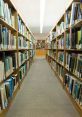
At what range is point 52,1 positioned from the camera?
443 cm

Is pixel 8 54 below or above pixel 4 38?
below

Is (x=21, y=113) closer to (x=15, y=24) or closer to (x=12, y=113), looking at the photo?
(x=12, y=113)

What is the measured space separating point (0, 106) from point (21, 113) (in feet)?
1.45

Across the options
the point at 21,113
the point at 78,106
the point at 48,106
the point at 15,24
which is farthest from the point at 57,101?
the point at 15,24

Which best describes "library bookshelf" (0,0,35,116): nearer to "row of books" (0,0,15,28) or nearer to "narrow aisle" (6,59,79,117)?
"row of books" (0,0,15,28)

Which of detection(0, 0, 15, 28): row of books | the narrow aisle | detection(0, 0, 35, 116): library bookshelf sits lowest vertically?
the narrow aisle

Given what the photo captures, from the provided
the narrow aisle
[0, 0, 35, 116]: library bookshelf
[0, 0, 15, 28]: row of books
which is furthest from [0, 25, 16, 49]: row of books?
the narrow aisle

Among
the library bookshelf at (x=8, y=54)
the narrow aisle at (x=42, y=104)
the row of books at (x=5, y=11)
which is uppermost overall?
the row of books at (x=5, y=11)

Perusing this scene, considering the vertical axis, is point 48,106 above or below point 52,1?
below

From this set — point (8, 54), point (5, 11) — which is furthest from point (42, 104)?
point (5, 11)

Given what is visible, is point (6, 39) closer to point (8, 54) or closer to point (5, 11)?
point (5, 11)

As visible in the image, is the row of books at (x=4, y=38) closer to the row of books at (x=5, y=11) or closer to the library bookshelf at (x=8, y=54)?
the library bookshelf at (x=8, y=54)

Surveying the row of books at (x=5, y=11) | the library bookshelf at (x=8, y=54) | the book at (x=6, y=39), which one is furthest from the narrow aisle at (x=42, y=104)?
the row of books at (x=5, y=11)

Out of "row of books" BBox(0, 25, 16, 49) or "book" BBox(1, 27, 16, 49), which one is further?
"book" BBox(1, 27, 16, 49)
